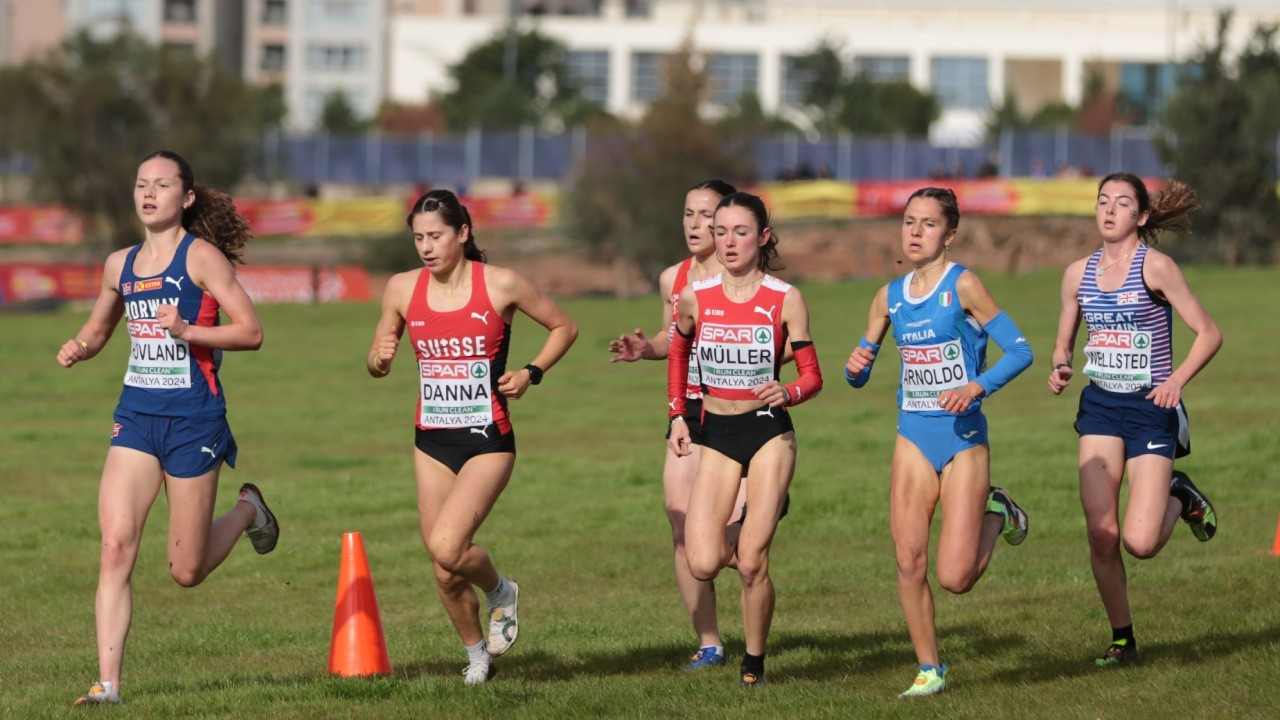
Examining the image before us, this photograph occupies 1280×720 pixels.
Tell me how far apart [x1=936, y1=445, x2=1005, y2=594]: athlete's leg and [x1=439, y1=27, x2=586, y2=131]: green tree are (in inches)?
3647

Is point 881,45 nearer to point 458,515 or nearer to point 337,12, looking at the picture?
point 337,12

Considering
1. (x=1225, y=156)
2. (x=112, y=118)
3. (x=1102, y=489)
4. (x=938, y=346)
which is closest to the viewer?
(x=938, y=346)

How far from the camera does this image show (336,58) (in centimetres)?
11912

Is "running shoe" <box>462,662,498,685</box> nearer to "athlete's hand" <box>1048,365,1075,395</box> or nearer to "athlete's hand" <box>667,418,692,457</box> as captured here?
"athlete's hand" <box>667,418,692,457</box>

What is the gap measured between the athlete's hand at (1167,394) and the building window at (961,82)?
4404 inches

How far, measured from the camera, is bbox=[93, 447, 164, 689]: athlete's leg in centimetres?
826

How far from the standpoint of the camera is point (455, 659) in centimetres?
1027

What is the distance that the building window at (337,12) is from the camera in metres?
119

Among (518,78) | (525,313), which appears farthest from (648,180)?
(518,78)

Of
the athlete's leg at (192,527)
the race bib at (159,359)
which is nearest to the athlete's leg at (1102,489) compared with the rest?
the athlete's leg at (192,527)

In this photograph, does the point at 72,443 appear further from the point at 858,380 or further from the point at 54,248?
the point at 54,248

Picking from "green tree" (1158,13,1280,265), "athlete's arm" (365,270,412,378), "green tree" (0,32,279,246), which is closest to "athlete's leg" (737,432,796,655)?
"athlete's arm" (365,270,412,378)

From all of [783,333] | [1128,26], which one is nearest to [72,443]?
[783,333]

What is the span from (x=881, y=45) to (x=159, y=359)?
372 feet
